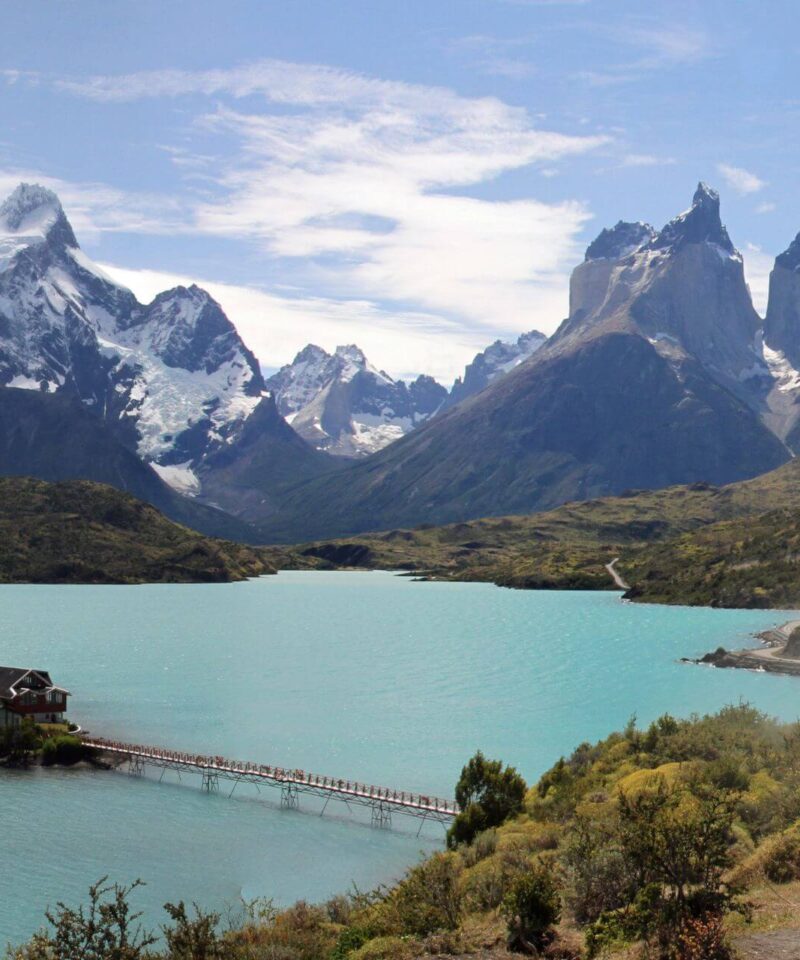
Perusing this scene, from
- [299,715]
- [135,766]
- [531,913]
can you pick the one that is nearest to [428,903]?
[531,913]

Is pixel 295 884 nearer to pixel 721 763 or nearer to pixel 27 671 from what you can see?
pixel 721 763

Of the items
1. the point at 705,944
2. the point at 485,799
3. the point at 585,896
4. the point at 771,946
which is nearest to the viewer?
the point at 705,944

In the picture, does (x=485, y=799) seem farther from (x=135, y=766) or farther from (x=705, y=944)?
(x=135, y=766)

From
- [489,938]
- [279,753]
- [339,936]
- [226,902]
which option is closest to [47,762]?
[279,753]

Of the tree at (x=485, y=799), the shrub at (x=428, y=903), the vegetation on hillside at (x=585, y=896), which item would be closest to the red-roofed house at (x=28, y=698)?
the tree at (x=485, y=799)

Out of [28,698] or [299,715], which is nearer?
[28,698]

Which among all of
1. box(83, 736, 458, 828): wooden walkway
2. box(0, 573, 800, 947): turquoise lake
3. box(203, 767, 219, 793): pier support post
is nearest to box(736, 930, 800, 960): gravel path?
box(0, 573, 800, 947): turquoise lake

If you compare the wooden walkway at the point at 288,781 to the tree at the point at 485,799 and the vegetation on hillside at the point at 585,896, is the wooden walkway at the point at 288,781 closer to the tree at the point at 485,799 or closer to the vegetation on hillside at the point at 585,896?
the tree at the point at 485,799
